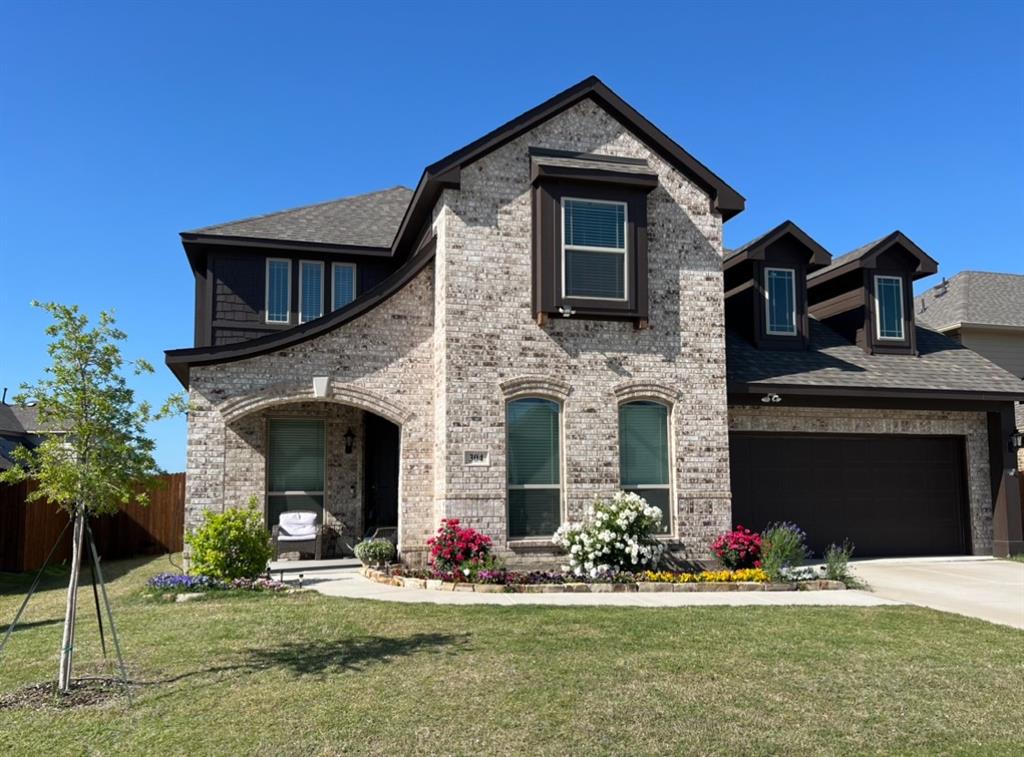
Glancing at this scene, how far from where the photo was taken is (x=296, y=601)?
405 inches

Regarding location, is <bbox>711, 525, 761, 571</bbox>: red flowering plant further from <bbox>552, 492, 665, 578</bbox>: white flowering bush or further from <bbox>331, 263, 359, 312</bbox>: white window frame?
<bbox>331, 263, 359, 312</bbox>: white window frame

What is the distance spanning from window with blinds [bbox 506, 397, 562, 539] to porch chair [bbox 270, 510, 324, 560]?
392 centimetres

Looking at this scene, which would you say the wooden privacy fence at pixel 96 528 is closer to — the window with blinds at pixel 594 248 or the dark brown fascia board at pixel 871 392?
the window with blinds at pixel 594 248

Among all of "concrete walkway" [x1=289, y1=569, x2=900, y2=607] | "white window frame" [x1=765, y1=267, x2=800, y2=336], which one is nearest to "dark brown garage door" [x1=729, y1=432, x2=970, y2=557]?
"white window frame" [x1=765, y1=267, x2=800, y2=336]

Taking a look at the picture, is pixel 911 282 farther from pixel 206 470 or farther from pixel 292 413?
pixel 206 470

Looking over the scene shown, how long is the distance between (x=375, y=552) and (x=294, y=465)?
3.01 m

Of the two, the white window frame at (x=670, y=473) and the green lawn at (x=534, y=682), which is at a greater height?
the white window frame at (x=670, y=473)

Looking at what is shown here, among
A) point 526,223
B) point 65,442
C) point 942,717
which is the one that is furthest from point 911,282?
point 65,442

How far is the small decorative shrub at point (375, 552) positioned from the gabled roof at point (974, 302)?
17.3 m

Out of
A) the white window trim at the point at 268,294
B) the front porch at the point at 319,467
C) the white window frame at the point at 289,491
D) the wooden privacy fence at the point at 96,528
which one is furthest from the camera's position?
the white window trim at the point at 268,294

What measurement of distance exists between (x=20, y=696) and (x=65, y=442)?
1917 mm

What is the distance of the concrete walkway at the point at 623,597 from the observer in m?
10.4

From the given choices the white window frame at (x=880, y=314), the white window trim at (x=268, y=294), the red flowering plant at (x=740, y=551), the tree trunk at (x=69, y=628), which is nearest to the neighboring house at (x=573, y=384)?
the white window trim at (x=268, y=294)

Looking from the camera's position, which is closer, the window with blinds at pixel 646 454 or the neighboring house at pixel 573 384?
the neighboring house at pixel 573 384
